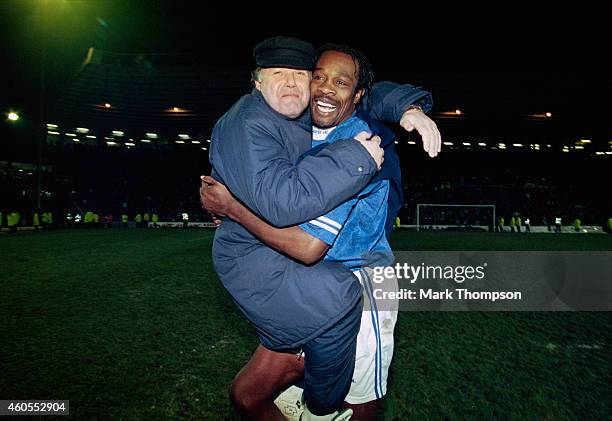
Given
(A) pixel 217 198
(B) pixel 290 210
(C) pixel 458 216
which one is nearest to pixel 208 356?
(A) pixel 217 198

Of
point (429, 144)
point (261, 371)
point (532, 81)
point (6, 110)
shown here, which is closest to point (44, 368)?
point (261, 371)

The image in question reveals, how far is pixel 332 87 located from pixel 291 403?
1.46m

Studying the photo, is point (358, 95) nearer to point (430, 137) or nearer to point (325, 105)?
point (325, 105)

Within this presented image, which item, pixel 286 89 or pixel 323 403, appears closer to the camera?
pixel 323 403

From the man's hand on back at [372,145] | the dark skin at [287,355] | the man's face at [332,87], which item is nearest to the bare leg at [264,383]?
the dark skin at [287,355]

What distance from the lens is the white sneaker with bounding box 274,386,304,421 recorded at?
185 cm

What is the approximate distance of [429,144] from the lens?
1725mm

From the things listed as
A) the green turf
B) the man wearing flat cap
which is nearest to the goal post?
the green turf

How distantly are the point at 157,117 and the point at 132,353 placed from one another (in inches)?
1115

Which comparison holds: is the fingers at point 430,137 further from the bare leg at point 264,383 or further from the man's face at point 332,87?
the bare leg at point 264,383

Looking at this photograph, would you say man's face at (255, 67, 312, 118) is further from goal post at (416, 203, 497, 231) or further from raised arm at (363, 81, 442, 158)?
goal post at (416, 203, 497, 231)

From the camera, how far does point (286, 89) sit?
166cm

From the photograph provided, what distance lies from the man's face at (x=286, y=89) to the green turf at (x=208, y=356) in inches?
73.2

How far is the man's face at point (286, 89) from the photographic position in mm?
1636
